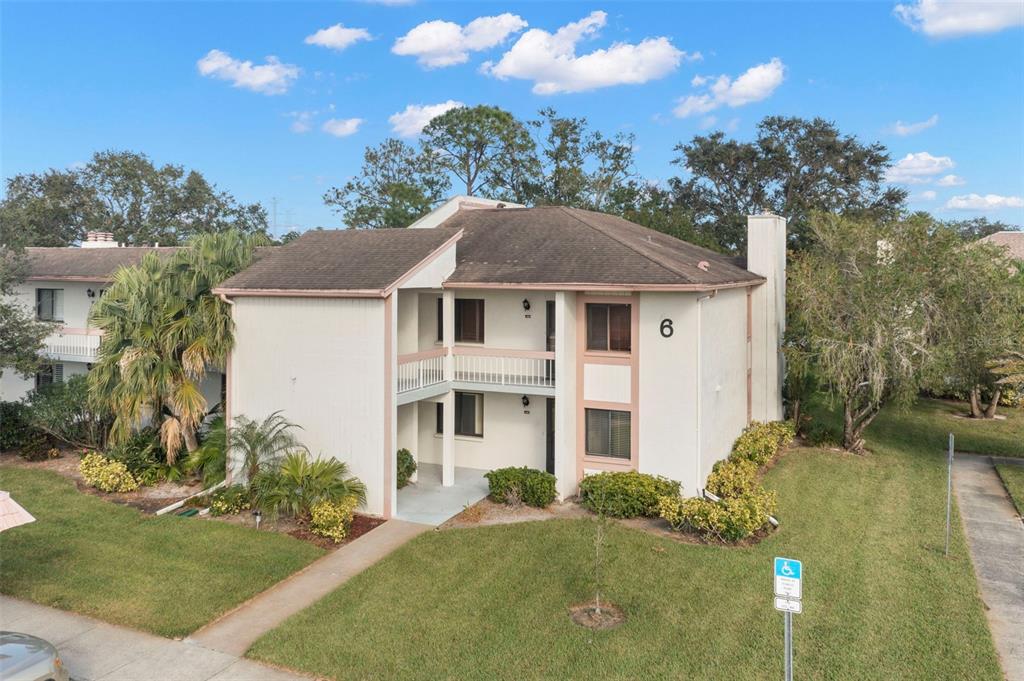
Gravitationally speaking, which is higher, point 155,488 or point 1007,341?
point 1007,341

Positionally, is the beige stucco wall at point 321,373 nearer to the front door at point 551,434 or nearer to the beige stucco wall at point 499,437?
the beige stucco wall at point 499,437

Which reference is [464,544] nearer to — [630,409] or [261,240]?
[630,409]

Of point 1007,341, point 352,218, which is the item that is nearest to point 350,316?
point 1007,341

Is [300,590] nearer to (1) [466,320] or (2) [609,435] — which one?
(2) [609,435]

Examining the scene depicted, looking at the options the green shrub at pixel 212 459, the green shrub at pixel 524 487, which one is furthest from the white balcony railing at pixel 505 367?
the green shrub at pixel 212 459

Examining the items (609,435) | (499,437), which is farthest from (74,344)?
(609,435)
